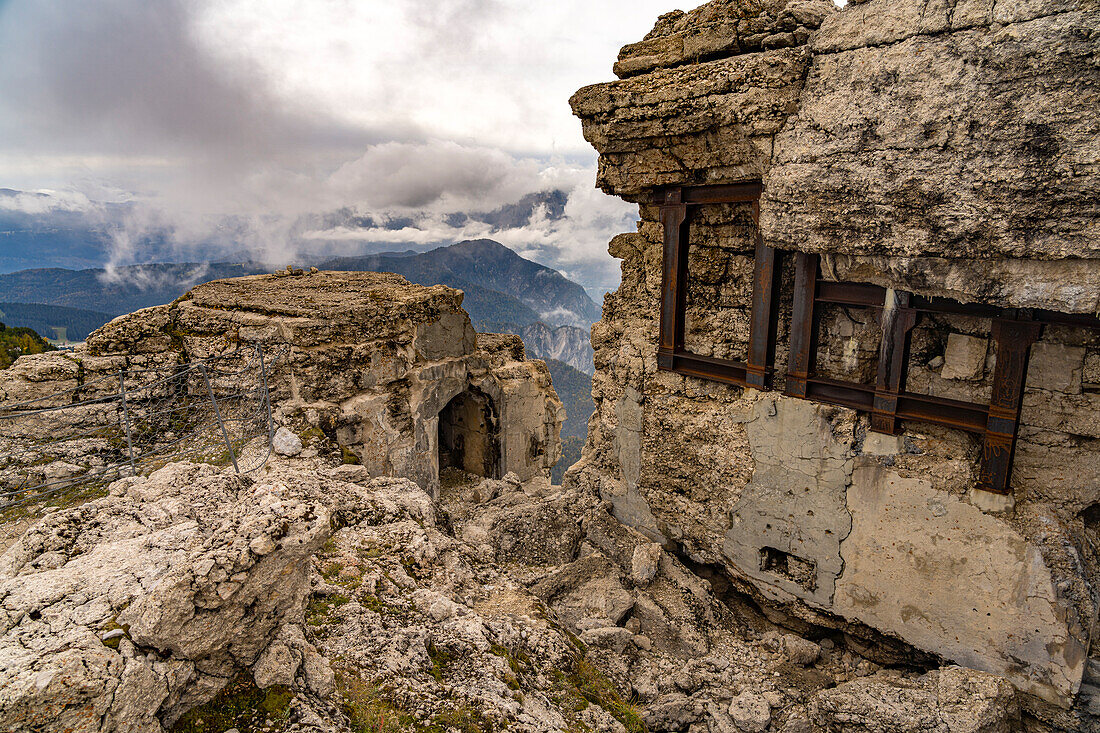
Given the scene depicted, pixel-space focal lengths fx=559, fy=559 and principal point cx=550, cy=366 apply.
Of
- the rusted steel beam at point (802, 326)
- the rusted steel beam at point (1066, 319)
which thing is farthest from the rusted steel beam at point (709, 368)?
the rusted steel beam at point (1066, 319)

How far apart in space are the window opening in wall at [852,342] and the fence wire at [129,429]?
5.16 m

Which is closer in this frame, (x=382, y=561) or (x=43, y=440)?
(x=382, y=561)

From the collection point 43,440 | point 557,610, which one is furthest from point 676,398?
point 43,440

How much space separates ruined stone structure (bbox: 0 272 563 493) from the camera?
330 inches

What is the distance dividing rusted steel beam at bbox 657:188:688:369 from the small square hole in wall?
2.44 m

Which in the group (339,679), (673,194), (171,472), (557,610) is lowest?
(557,610)

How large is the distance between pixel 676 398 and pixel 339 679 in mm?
4934

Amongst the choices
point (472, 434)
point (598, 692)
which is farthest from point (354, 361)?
point (598, 692)

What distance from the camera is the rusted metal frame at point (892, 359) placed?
203 inches

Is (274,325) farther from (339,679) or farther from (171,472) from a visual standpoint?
(339,679)

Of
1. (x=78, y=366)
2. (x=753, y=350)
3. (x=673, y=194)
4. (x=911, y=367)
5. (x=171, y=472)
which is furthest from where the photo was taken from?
(x=78, y=366)

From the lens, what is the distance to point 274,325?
8859mm

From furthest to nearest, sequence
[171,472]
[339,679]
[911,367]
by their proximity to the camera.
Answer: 1. [911,367]
2. [171,472]
3. [339,679]

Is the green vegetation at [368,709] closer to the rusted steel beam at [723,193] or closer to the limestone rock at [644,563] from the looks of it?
the limestone rock at [644,563]
